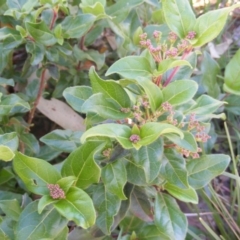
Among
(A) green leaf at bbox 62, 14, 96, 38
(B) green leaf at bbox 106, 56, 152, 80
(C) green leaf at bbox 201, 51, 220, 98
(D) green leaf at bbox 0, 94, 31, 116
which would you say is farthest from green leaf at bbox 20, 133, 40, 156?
(C) green leaf at bbox 201, 51, 220, 98

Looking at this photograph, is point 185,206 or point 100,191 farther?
point 185,206

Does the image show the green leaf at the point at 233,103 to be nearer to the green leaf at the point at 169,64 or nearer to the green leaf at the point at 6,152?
the green leaf at the point at 169,64

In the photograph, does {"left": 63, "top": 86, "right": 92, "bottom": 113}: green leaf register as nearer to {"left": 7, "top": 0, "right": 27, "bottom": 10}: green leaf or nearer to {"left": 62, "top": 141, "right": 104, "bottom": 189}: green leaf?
{"left": 62, "top": 141, "right": 104, "bottom": 189}: green leaf

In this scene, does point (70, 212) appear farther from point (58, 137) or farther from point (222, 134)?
point (222, 134)

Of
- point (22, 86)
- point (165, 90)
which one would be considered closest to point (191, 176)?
point (165, 90)

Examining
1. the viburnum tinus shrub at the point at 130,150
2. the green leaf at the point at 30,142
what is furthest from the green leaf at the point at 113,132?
the green leaf at the point at 30,142

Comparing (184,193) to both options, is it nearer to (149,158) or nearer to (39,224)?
(149,158)

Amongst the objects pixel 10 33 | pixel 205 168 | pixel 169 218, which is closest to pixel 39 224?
pixel 169 218
